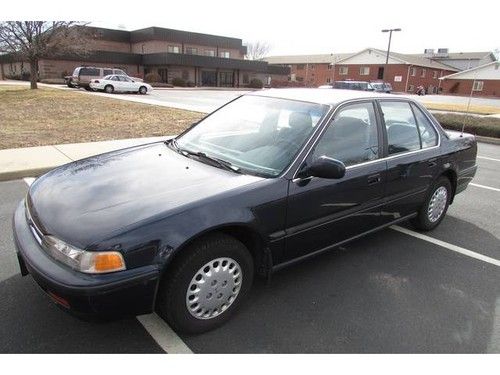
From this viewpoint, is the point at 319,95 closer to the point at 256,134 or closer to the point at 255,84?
the point at 256,134

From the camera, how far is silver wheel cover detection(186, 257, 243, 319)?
2.71m

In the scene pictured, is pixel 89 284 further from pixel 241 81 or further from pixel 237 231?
pixel 241 81

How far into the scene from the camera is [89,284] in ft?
7.54

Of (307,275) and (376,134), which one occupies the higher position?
(376,134)

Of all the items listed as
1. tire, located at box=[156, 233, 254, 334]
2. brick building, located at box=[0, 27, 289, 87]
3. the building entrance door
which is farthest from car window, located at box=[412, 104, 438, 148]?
the building entrance door

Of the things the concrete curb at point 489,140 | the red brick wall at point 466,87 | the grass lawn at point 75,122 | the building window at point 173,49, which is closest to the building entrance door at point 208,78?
the building window at point 173,49

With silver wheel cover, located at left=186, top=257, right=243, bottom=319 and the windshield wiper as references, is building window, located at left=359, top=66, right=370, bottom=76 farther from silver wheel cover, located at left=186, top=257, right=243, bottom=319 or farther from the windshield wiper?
silver wheel cover, located at left=186, top=257, right=243, bottom=319

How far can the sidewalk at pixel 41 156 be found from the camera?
259 inches

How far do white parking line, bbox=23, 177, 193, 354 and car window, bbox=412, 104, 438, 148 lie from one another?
317 centimetres

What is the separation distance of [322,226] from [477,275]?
1667 millimetres

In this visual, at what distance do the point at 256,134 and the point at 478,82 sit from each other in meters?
66.8

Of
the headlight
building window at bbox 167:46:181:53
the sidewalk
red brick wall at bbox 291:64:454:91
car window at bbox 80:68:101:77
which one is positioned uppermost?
building window at bbox 167:46:181:53

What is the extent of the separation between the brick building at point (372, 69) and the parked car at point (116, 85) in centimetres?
3928
